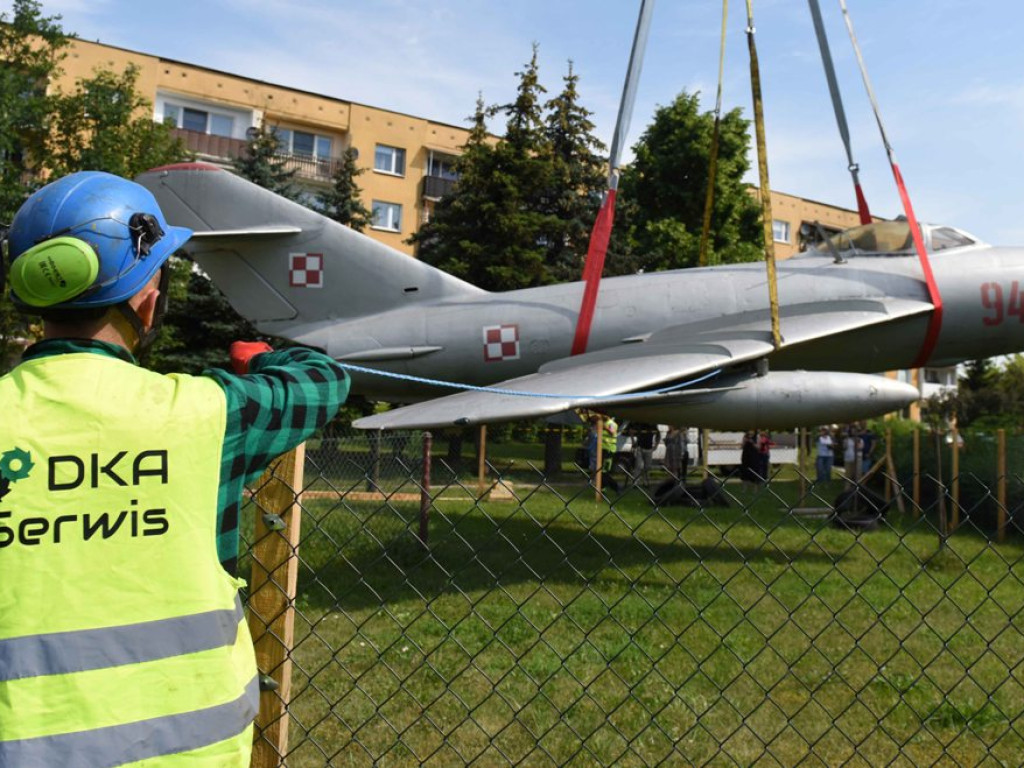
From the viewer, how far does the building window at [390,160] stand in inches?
1401

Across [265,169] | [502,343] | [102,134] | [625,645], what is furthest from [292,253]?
[265,169]

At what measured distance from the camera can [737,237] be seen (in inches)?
1123

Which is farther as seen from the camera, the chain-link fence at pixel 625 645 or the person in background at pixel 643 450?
the person in background at pixel 643 450

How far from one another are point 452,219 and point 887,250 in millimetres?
17380

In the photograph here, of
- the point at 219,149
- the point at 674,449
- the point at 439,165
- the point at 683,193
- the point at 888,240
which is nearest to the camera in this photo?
the point at 888,240

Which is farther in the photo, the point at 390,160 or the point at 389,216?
the point at 389,216

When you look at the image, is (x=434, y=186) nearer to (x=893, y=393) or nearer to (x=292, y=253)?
(x=292, y=253)

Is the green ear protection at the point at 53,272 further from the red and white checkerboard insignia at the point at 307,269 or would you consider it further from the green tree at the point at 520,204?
the green tree at the point at 520,204

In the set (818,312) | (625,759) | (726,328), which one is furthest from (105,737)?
(818,312)

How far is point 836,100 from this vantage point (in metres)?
9.16

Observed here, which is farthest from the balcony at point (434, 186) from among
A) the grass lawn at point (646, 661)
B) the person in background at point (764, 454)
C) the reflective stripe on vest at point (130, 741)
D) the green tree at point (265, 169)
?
the reflective stripe on vest at point (130, 741)

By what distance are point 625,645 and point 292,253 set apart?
8105 mm

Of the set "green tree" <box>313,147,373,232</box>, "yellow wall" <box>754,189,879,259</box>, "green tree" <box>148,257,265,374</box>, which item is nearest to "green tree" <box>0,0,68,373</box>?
"green tree" <box>148,257,265,374</box>

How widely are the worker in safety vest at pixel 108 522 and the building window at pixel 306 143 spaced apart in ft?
116
